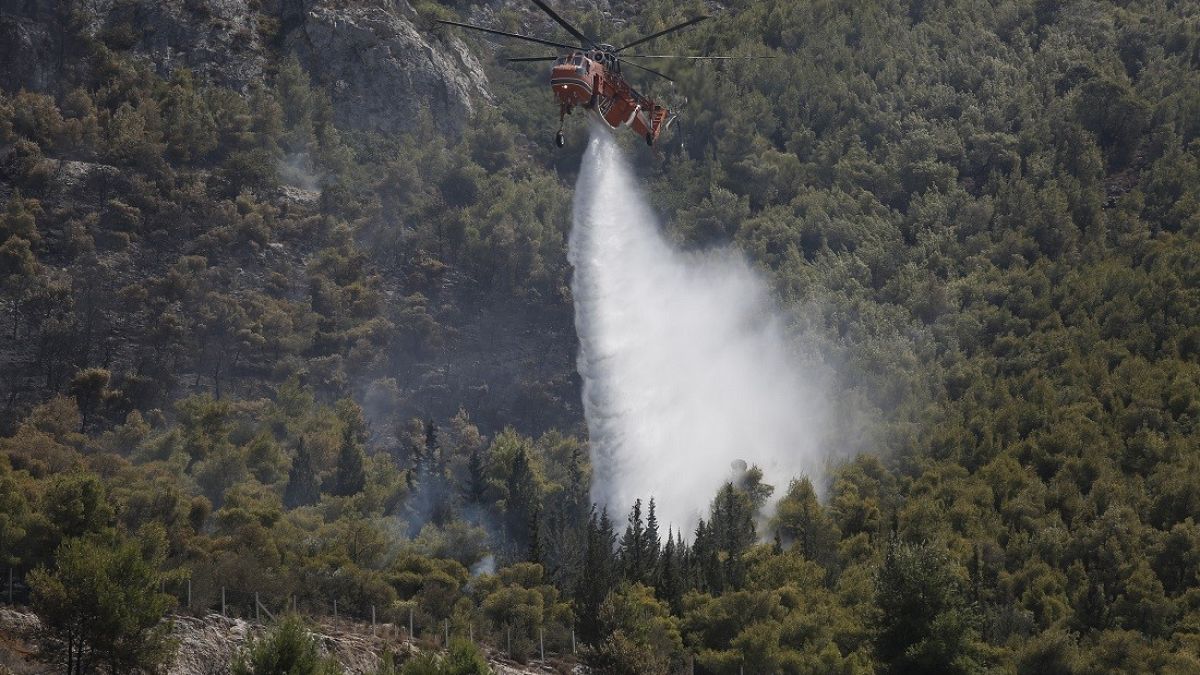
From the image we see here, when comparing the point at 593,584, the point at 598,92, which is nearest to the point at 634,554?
the point at 593,584

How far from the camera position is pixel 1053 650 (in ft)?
433

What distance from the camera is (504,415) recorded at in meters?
180

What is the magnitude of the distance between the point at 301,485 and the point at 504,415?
25241mm

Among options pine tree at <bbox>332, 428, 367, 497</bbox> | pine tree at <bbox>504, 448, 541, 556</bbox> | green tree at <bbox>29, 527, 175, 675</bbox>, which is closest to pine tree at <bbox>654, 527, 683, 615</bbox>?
pine tree at <bbox>504, 448, 541, 556</bbox>

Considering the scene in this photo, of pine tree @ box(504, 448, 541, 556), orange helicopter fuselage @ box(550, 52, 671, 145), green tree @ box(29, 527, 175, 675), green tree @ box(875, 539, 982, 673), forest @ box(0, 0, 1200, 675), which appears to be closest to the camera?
green tree @ box(29, 527, 175, 675)

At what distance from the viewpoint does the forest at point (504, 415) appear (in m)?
125

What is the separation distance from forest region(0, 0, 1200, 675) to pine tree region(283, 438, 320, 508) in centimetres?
28

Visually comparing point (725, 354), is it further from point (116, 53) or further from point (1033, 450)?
point (116, 53)

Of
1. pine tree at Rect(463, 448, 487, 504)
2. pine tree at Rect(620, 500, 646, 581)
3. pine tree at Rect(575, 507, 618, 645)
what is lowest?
pine tree at Rect(575, 507, 618, 645)

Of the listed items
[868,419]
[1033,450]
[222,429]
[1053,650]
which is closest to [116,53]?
[222,429]

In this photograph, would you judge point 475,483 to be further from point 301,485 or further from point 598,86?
point 598,86

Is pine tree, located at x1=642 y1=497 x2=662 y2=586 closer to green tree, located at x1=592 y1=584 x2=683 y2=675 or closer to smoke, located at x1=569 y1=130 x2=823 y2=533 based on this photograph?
green tree, located at x1=592 y1=584 x2=683 y2=675

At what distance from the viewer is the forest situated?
125312 mm

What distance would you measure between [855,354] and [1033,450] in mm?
24614
